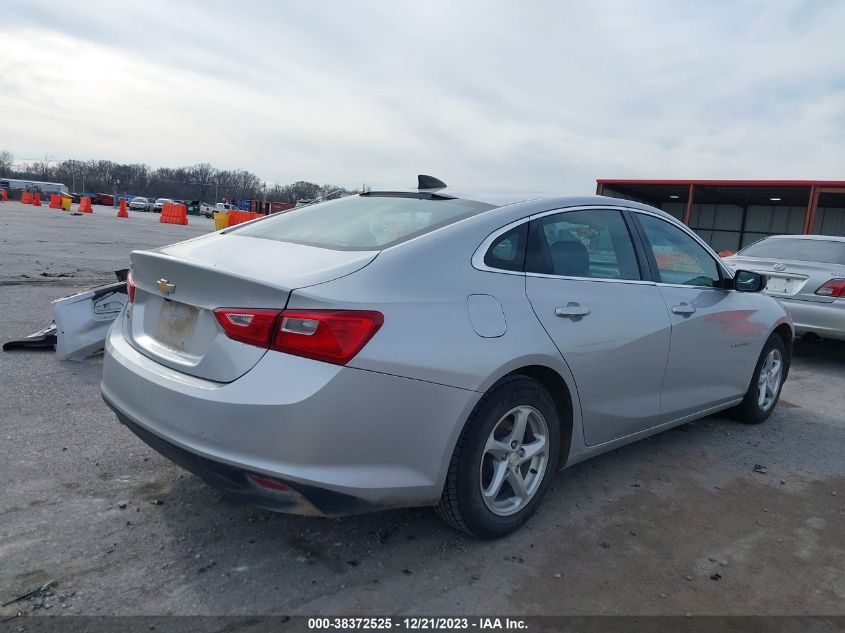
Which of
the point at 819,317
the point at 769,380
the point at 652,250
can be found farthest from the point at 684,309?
the point at 819,317

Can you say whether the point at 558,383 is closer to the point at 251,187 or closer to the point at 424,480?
the point at 424,480

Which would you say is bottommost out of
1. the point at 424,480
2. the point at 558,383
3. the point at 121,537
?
the point at 121,537

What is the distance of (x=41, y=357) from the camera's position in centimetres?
549

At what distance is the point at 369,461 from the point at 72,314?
158 inches

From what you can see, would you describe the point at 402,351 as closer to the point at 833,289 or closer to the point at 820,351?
the point at 833,289

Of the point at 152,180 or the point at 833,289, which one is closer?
the point at 833,289

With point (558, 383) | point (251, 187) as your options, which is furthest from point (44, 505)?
point (251, 187)

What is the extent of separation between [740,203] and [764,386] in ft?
106

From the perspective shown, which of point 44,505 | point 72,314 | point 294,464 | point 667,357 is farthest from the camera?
point 72,314

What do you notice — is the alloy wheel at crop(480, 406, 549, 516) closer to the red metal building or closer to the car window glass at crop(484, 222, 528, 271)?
the car window glass at crop(484, 222, 528, 271)

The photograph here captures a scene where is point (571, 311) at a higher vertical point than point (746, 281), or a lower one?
lower

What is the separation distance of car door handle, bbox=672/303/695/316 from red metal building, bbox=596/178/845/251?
75.3 feet

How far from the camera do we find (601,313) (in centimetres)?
337

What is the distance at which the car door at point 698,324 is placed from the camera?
395 cm
